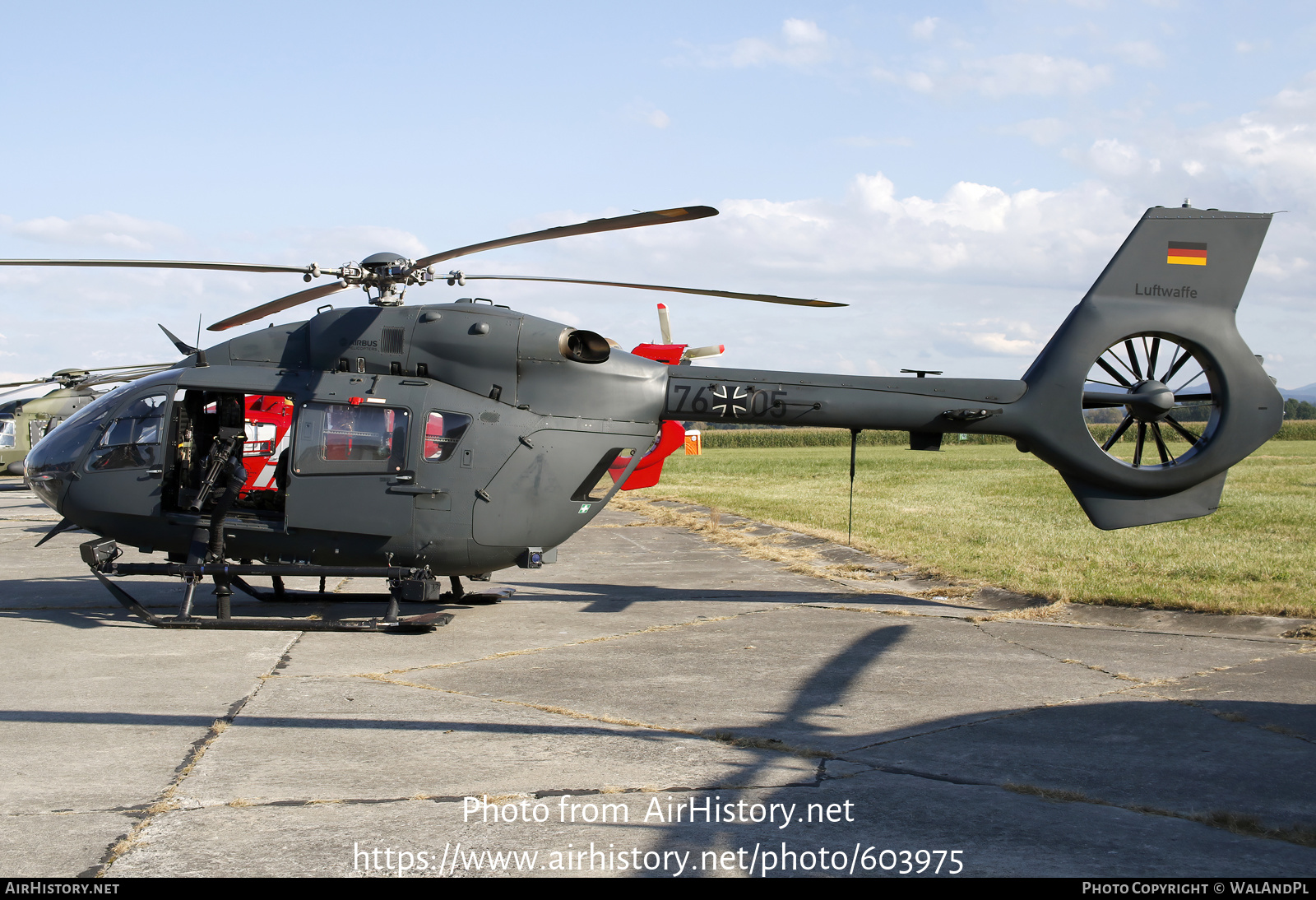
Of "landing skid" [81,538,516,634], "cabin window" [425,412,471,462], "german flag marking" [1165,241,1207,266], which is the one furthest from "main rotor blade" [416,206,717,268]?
"german flag marking" [1165,241,1207,266]

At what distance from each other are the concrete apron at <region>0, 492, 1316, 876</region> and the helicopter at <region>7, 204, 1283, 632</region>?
900 mm

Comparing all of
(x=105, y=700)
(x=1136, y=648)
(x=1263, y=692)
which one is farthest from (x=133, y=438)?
(x=1263, y=692)

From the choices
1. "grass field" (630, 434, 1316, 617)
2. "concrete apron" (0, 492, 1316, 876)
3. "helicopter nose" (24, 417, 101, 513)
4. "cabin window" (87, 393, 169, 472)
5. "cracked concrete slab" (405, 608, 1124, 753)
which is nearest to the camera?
"concrete apron" (0, 492, 1316, 876)

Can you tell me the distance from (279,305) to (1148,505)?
9.24m

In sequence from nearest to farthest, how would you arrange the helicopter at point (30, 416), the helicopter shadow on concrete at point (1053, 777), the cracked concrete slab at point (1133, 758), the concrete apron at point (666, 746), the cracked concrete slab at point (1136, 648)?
the concrete apron at point (666, 746)
the helicopter shadow on concrete at point (1053, 777)
the cracked concrete slab at point (1133, 758)
the cracked concrete slab at point (1136, 648)
the helicopter at point (30, 416)

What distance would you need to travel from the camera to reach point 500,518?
952 centimetres

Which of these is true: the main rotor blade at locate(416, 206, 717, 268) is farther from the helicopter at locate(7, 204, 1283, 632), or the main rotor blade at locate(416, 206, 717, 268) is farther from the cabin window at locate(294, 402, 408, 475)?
the cabin window at locate(294, 402, 408, 475)

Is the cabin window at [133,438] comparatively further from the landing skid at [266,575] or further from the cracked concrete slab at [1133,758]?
the cracked concrete slab at [1133,758]

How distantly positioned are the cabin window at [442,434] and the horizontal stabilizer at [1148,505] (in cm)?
630

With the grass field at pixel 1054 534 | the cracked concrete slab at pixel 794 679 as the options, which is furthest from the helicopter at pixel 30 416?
the cracked concrete slab at pixel 794 679

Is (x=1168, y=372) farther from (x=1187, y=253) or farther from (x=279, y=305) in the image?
(x=279, y=305)

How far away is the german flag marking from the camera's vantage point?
33.6 feet

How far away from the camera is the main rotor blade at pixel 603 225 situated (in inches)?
293

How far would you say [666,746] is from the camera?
18.9 feet
